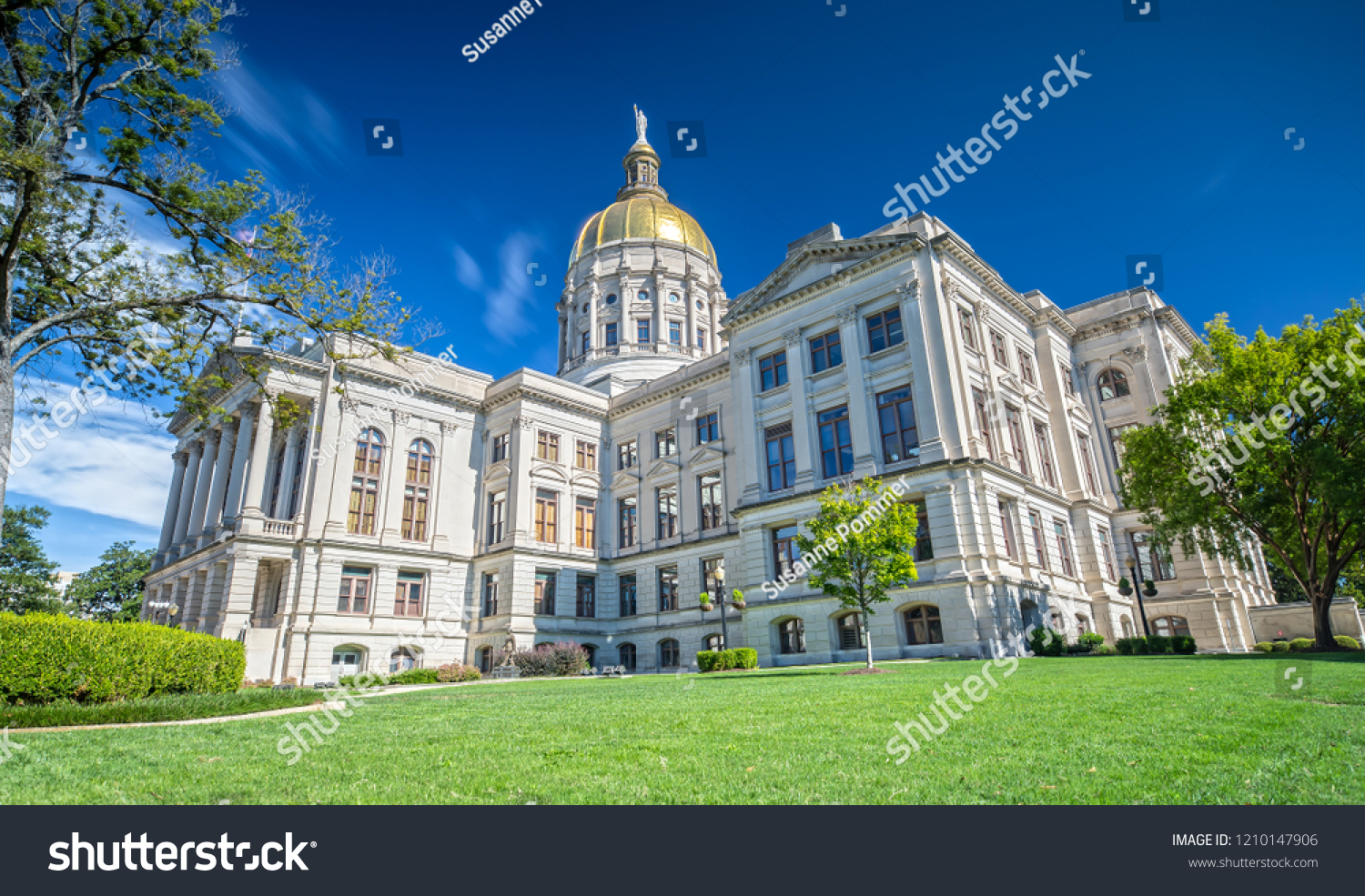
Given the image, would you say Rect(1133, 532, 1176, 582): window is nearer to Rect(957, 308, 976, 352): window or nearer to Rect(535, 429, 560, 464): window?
Rect(957, 308, 976, 352): window

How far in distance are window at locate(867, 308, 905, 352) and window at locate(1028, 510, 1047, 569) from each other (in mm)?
9740

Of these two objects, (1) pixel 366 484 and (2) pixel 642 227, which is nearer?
(1) pixel 366 484

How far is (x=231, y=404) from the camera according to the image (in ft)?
141

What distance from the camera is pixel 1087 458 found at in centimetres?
3900

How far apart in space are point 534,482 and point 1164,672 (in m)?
33.6

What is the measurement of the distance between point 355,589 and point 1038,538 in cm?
3387

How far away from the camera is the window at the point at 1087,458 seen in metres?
38.2

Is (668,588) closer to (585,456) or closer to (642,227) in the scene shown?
(585,456)

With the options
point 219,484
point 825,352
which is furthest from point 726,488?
point 219,484

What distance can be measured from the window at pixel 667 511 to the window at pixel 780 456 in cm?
918

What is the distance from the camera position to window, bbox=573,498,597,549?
44.5 metres

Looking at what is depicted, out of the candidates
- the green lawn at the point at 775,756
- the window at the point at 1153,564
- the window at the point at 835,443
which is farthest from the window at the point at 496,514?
the window at the point at 1153,564

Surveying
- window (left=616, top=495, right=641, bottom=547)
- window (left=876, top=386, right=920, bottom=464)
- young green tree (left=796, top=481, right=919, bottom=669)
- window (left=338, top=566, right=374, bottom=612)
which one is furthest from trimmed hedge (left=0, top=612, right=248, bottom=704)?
window (left=616, top=495, right=641, bottom=547)
